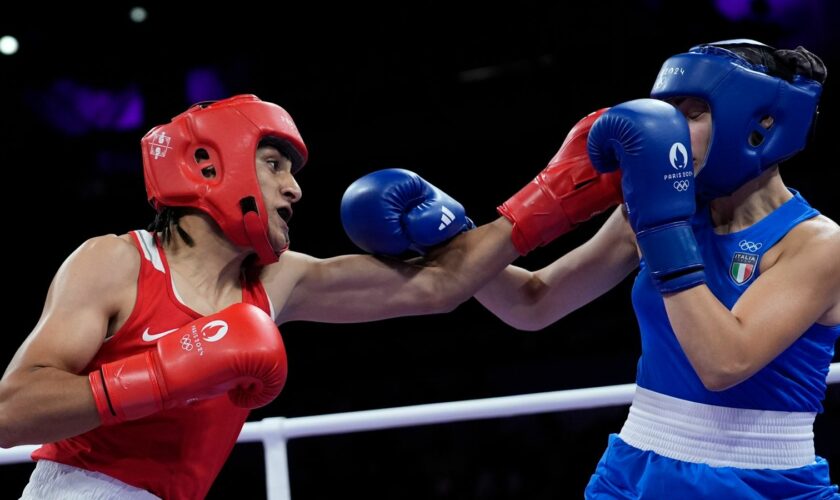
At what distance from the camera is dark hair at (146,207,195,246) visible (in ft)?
7.44

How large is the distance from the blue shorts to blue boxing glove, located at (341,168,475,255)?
2.56 ft

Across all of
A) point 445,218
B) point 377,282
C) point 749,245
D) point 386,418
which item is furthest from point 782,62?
point 386,418

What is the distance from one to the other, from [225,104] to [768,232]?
1283mm

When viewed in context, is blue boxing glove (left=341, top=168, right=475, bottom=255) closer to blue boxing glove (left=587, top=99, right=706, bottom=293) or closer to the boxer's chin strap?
the boxer's chin strap

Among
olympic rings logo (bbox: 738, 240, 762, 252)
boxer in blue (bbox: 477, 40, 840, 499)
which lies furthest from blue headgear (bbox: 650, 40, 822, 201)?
olympic rings logo (bbox: 738, 240, 762, 252)

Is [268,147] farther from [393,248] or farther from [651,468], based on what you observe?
[651,468]

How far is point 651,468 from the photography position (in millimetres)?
1837

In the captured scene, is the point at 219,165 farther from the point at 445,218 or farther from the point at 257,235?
the point at 445,218

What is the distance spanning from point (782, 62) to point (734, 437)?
788 millimetres

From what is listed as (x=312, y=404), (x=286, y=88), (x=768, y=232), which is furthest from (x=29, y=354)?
(x=286, y=88)

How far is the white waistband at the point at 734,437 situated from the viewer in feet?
5.90

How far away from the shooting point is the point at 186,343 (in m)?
1.89

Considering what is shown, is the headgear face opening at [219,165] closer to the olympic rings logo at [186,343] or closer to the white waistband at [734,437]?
the olympic rings logo at [186,343]

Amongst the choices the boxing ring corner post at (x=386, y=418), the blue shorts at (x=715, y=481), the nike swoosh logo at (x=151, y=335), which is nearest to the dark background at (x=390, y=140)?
the boxing ring corner post at (x=386, y=418)
